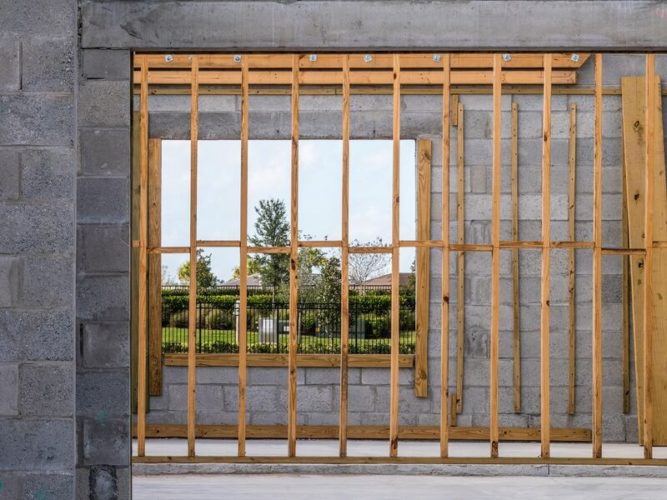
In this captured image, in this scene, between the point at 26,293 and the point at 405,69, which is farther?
the point at 405,69

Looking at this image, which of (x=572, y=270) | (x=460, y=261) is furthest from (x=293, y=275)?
(x=572, y=270)

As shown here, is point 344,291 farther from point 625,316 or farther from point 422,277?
point 625,316

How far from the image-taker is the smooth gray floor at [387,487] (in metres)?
6.11

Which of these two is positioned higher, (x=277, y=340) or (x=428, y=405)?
(x=277, y=340)

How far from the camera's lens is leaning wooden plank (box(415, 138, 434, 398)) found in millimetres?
8625

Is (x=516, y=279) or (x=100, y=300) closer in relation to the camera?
(x=100, y=300)

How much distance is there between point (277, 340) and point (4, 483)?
525 centimetres

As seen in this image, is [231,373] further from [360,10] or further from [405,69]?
[360,10]

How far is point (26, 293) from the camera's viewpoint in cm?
391

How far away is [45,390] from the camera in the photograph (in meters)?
3.90

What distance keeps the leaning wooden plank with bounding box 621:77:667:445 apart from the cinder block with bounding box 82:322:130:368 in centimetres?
519

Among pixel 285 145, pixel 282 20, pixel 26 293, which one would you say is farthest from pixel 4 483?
pixel 285 145

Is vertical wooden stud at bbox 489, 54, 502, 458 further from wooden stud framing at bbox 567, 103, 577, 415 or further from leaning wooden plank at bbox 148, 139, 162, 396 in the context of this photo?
leaning wooden plank at bbox 148, 139, 162, 396

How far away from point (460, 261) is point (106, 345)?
500 centimetres
